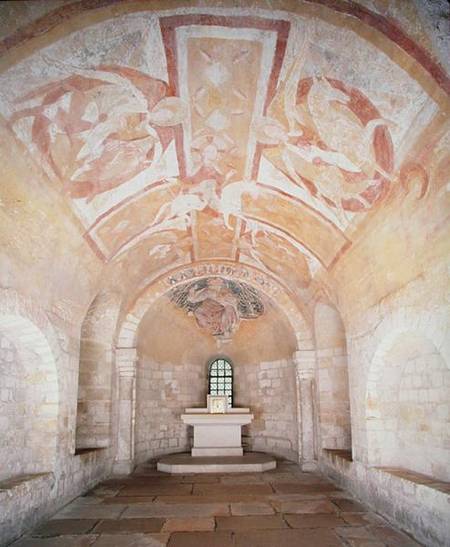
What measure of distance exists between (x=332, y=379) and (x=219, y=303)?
349 centimetres

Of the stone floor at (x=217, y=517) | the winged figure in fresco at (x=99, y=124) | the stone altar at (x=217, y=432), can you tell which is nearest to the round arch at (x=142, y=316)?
the stone floor at (x=217, y=517)

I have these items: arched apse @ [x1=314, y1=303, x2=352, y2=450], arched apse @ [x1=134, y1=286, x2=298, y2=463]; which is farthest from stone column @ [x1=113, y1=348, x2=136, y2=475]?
arched apse @ [x1=314, y1=303, x2=352, y2=450]

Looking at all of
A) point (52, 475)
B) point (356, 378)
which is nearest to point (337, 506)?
point (356, 378)

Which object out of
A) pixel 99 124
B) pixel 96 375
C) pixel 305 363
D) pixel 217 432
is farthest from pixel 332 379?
pixel 99 124

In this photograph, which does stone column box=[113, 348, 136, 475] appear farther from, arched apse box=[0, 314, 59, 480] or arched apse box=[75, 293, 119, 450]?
arched apse box=[0, 314, 59, 480]

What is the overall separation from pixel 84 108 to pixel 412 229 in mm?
3763

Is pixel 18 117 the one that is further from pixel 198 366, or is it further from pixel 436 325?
pixel 198 366

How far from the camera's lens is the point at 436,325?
495cm

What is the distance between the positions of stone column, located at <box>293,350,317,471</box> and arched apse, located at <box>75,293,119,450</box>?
388 cm

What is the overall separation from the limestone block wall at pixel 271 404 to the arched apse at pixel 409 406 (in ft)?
13.8

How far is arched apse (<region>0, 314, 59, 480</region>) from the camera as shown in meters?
6.02

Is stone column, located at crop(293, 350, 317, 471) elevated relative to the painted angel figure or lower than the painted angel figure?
lower

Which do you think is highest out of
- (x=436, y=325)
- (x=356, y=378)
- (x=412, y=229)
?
(x=412, y=229)

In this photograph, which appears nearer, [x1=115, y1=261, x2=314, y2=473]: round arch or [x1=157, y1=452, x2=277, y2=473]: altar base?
[x1=157, y1=452, x2=277, y2=473]: altar base
